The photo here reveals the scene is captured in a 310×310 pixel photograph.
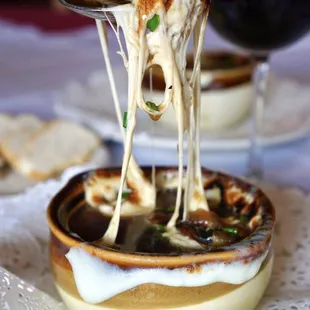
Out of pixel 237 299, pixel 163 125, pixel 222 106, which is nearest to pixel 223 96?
pixel 222 106

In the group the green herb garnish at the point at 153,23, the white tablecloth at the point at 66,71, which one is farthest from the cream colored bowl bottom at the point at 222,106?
the green herb garnish at the point at 153,23

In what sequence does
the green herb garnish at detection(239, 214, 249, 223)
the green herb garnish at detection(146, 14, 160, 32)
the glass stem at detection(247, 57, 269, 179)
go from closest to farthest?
1. the green herb garnish at detection(146, 14, 160, 32)
2. the green herb garnish at detection(239, 214, 249, 223)
3. the glass stem at detection(247, 57, 269, 179)

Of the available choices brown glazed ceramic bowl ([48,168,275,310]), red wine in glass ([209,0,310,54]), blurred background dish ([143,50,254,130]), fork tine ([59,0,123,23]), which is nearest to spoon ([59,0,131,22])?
fork tine ([59,0,123,23])

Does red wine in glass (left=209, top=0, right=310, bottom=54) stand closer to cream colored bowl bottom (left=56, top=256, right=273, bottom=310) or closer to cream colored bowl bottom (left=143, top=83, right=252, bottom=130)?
cream colored bowl bottom (left=143, top=83, right=252, bottom=130)

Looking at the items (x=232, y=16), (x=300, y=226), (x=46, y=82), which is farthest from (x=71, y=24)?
(x=300, y=226)

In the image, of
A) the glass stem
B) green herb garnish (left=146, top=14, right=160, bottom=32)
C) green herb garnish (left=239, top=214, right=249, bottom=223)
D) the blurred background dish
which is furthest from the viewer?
the blurred background dish

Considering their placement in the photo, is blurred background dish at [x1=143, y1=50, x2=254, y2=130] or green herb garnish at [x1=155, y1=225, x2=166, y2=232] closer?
green herb garnish at [x1=155, y1=225, x2=166, y2=232]

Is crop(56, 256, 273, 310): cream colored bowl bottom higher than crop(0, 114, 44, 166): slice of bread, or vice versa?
crop(56, 256, 273, 310): cream colored bowl bottom

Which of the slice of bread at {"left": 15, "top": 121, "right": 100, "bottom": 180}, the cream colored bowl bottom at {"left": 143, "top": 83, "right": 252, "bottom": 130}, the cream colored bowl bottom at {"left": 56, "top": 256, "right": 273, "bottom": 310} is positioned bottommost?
the slice of bread at {"left": 15, "top": 121, "right": 100, "bottom": 180}

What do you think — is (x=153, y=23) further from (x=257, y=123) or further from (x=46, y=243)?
(x=257, y=123)
